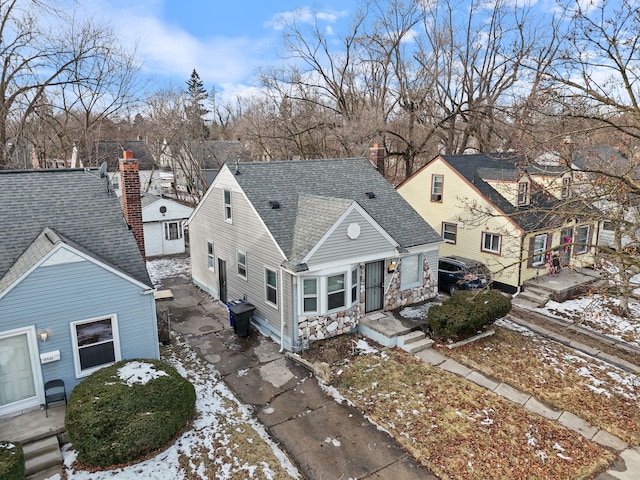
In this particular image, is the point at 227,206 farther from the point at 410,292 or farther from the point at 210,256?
the point at 410,292

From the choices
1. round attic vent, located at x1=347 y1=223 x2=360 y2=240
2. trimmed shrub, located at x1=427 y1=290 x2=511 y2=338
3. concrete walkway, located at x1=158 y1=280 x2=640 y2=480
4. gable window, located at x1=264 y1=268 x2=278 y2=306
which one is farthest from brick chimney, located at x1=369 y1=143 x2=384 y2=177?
concrete walkway, located at x1=158 y1=280 x2=640 y2=480

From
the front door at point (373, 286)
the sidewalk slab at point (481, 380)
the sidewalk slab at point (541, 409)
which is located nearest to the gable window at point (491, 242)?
the front door at point (373, 286)

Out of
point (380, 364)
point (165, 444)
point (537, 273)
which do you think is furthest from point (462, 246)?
point (165, 444)

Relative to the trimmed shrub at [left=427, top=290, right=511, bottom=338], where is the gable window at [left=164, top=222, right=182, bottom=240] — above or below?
above

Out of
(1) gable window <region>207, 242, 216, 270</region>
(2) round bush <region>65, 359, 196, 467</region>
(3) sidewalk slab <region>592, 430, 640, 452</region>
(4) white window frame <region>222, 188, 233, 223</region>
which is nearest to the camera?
→ (2) round bush <region>65, 359, 196, 467</region>

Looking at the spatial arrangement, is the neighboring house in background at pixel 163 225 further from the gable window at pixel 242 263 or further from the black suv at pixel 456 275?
the black suv at pixel 456 275

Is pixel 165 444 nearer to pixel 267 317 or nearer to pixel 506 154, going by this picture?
pixel 267 317

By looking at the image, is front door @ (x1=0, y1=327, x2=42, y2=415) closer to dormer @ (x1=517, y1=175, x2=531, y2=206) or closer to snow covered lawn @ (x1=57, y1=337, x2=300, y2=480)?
snow covered lawn @ (x1=57, y1=337, x2=300, y2=480)
